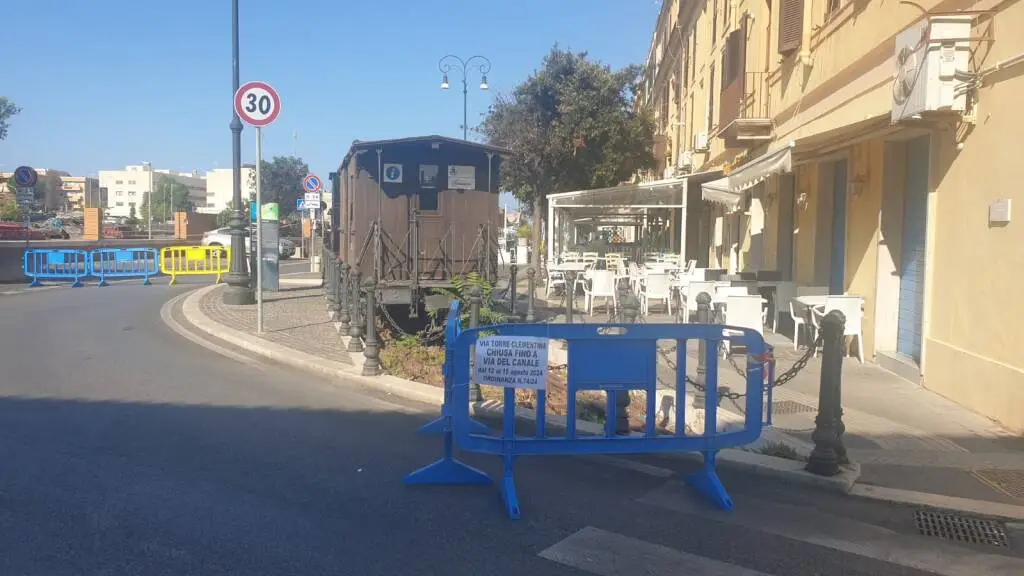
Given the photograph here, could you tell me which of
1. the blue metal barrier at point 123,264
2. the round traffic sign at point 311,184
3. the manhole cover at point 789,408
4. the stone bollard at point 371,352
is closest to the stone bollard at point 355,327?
the stone bollard at point 371,352

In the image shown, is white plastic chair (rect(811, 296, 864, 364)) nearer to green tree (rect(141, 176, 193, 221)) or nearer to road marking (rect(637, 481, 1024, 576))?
road marking (rect(637, 481, 1024, 576))

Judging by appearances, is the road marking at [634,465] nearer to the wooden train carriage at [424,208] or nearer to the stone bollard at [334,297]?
the wooden train carriage at [424,208]

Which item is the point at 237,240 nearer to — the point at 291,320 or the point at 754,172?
the point at 291,320

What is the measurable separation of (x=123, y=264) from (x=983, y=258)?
81.9 ft

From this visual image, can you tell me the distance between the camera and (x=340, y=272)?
13602 mm

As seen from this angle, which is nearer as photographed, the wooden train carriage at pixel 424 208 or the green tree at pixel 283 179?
the wooden train carriage at pixel 424 208

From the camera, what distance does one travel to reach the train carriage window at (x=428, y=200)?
506 inches

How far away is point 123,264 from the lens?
26.2 metres

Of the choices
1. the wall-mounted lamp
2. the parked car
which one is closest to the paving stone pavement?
the wall-mounted lamp

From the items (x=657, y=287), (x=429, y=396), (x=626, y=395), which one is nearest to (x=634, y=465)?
(x=626, y=395)

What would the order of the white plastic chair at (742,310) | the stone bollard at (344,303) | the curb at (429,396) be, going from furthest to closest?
the stone bollard at (344,303)
the white plastic chair at (742,310)
the curb at (429,396)

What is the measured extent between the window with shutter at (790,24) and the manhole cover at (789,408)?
7.07 metres

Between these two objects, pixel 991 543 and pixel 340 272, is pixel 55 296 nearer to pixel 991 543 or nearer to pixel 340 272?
pixel 340 272

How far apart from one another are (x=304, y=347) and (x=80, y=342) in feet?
11.5
